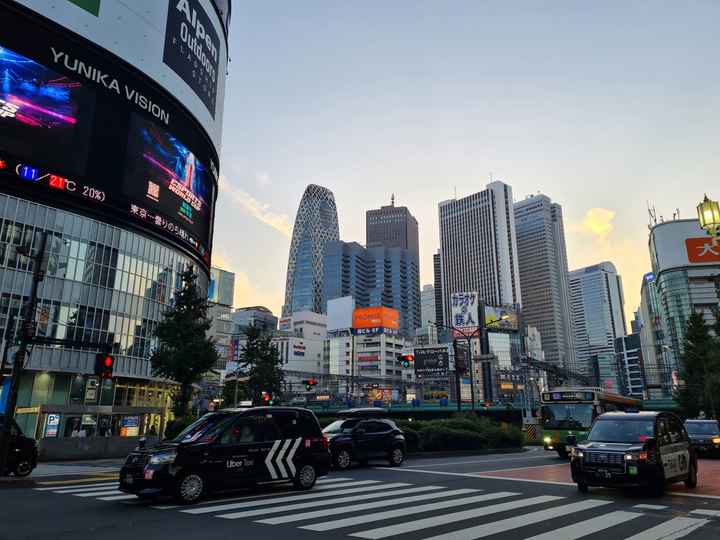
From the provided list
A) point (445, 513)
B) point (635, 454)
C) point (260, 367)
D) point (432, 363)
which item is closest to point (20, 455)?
point (445, 513)

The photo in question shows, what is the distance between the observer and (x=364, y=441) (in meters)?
19.1

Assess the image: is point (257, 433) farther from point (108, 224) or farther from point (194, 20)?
point (194, 20)

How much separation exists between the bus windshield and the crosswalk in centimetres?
1216

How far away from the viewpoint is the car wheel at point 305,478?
42.0 feet

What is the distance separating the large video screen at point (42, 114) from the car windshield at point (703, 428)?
47.3m

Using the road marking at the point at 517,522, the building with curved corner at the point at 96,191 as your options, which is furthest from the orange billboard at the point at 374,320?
the road marking at the point at 517,522

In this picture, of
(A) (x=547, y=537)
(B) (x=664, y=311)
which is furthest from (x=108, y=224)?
(B) (x=664, y=311)

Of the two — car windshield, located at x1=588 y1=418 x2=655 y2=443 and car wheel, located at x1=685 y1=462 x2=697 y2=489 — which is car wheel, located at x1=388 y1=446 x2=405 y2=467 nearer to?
car windshield, located at x1=588 y1=418 x2=655 y2=443

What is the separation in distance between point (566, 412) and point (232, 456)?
17.7m

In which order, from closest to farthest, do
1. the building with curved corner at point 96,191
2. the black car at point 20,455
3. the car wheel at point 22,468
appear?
the black car at point 20,455 < the car wheel at point 22,468 < the building with curved corner at point 96,191

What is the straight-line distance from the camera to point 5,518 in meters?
9.24

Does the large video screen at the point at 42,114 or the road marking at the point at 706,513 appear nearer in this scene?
the road marking at the point at 706,513

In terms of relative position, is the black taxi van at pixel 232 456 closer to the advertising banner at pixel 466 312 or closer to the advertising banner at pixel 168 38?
the advertising banner at pixel 168 38

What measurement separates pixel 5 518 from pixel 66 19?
48.6 metres
